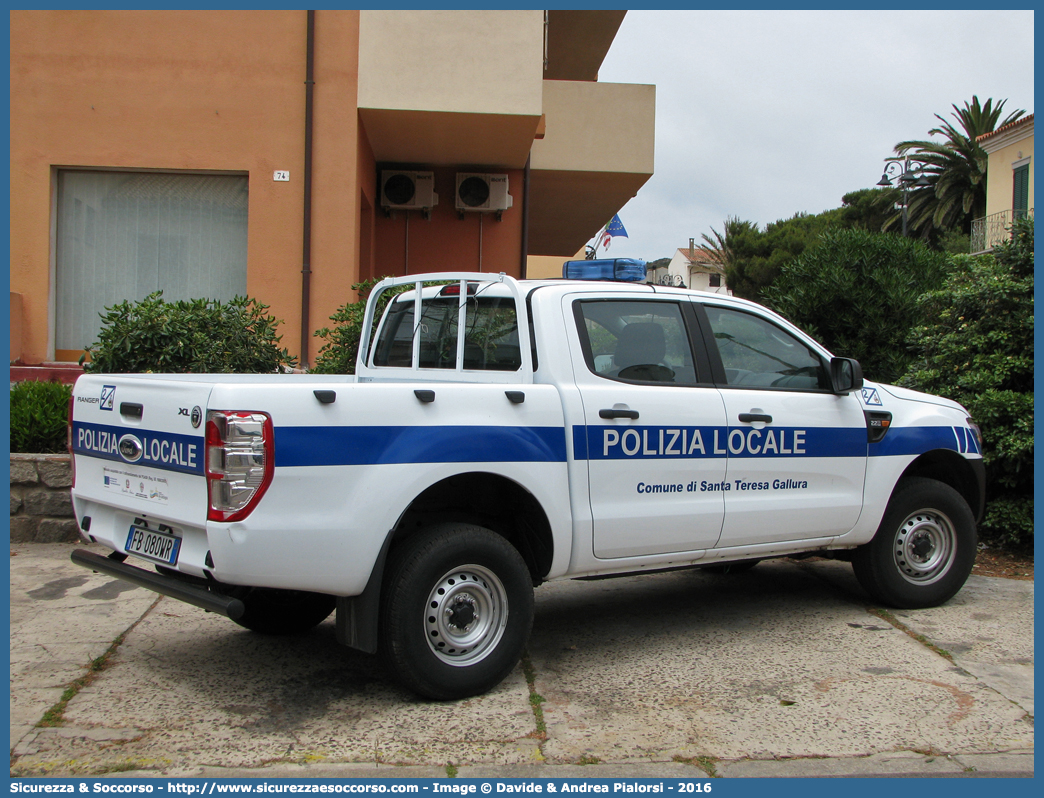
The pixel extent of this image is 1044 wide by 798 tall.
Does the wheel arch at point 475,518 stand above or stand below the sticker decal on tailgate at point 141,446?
below

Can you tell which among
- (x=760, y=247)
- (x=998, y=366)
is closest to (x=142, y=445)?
(x=998, y=366)

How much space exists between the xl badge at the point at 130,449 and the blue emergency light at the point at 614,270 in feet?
8.12

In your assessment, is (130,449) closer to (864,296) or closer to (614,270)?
(614,270)

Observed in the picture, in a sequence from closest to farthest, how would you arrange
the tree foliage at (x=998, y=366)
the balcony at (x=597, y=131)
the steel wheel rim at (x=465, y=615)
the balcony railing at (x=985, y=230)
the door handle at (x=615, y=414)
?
the steel wheel rim at (x=465, y=615) → the door handle at (x=615, y=414) → the tree foliage at (x=998, y=366) → the balcony at (x=597, y=131) → the balcony railing at (x=985, y=230)

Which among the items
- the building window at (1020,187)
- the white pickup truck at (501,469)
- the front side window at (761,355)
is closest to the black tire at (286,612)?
the white pickup truck at (501,469)

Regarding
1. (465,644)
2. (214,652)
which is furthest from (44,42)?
(465,644)

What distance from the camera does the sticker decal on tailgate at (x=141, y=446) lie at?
3668mm

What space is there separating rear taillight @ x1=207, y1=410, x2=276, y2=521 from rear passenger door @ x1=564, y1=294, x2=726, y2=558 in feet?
4.85

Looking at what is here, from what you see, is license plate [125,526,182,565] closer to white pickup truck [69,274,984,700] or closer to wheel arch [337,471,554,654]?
white pickup truck [69,274,984,700]

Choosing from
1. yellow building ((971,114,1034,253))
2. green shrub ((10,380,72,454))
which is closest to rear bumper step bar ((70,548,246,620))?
green shrub ((10,380,72,454))

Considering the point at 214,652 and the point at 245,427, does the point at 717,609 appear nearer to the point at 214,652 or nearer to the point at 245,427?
the point at 214,652

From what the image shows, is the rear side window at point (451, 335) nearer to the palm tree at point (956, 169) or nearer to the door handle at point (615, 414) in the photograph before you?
the door handle at point (615, 414)

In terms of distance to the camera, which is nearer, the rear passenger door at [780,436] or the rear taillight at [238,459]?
the rear taillight at [238,459]

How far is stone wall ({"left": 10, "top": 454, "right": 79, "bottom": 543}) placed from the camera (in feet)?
22.3
